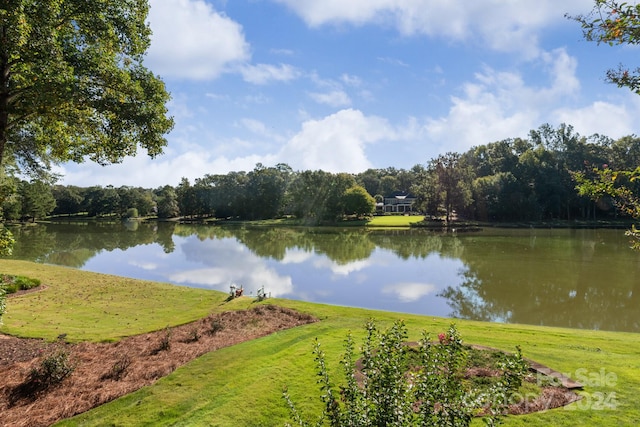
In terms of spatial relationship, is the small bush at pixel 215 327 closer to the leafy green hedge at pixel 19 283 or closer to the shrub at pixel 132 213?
the leafy green hedge at pixel 19 283

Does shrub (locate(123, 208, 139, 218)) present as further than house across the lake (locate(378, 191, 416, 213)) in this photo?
No

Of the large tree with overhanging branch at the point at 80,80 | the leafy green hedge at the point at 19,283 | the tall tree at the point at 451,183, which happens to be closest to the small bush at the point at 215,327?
the large tree with overhanging branch at the point at 80,80

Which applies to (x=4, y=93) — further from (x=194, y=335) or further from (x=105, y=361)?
(x=194, y=335)

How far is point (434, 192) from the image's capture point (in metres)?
66.7

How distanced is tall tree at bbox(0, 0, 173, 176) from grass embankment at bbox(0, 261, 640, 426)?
544 cm

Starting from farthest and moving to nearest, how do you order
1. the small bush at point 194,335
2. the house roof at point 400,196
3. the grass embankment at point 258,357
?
the house roof at point 400,196
the small bush at point 194,335
the grass embankment at point 258,357

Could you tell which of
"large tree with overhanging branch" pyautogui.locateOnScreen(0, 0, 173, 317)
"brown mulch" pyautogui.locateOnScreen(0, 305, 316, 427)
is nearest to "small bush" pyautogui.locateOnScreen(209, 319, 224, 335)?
"brown mulch" pyautogui.locateOnScreen(0, 305, 316, 427)

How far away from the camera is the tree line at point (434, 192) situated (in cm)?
6650

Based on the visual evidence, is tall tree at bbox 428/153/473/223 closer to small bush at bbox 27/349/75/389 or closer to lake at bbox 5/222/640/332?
lake at bbox 5/222/640/332

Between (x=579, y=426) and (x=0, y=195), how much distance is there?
10684 millimetres

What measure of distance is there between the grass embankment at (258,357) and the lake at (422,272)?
436 centimetres

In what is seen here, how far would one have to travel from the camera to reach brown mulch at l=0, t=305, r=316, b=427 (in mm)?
6238

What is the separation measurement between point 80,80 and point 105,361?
6150 millimetres

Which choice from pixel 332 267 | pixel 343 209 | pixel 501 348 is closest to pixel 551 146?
pixel 343 209
